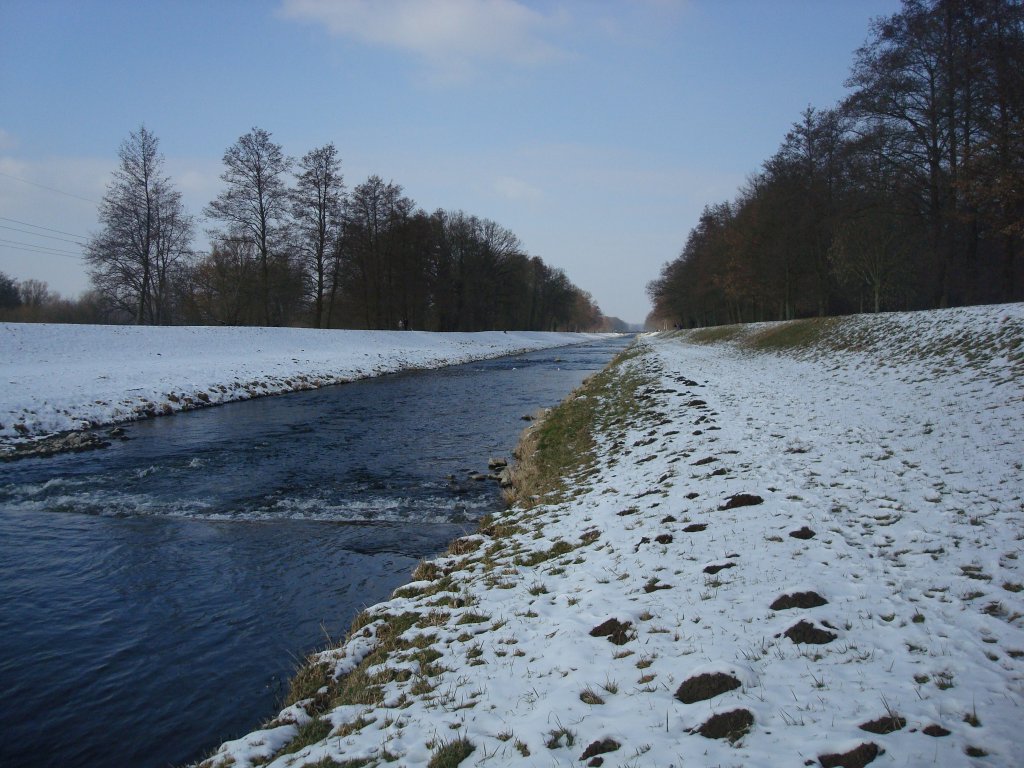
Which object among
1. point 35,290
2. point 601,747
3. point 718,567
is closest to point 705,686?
point 601,747

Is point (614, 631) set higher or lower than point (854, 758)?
lower

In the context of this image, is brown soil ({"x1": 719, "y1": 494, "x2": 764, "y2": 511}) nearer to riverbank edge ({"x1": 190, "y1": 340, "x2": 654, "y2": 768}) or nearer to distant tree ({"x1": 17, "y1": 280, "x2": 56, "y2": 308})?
riverbank edge ({"x1": 190, "y1": 340, "x2": 654, "y2": 768})

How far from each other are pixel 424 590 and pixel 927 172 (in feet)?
91.7

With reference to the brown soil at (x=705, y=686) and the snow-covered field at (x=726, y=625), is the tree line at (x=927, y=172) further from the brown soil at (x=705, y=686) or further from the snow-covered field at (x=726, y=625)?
the brown soil at (x=705, y=686)

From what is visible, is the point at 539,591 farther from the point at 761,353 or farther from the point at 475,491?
the point at 761,353

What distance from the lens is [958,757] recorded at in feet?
9.10

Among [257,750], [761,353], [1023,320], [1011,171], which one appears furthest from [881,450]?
[761,353]

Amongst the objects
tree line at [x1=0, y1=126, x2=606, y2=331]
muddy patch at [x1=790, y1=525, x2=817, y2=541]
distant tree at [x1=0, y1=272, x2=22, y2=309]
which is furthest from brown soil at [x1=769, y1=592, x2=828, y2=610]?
distant tree at [x1=0, y1=272, x2=22, y2=309]

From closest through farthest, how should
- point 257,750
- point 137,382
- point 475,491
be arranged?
point 257,750 < point 475,491 < point 137,382

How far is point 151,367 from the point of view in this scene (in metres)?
22.7

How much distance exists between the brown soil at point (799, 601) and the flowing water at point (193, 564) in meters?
4.23

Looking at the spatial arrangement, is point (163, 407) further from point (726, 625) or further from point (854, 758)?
point (854, 758)

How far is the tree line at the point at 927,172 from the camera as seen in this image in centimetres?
1845

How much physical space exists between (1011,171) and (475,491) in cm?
1735
